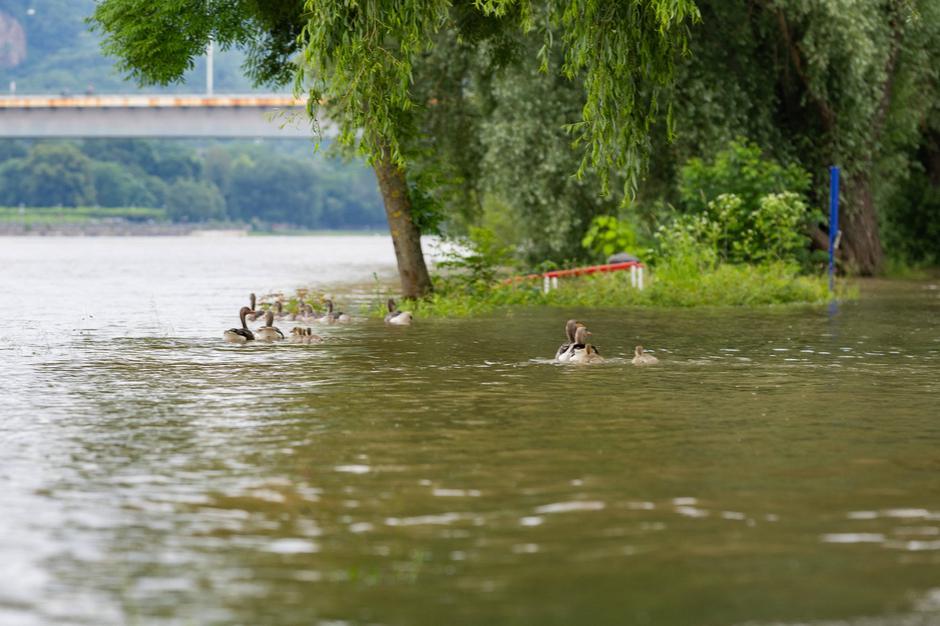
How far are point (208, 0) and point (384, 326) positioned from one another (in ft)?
24.5

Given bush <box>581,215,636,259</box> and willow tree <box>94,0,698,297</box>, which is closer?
willow tree <box>94,0,698,297</box>

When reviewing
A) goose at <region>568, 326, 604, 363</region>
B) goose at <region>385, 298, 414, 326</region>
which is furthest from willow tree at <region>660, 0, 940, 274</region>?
goose at <region>568, 326, 604, 363</region>

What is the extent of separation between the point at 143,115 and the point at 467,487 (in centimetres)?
8638

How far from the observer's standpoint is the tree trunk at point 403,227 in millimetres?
28453

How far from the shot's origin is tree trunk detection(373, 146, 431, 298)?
2845 cm

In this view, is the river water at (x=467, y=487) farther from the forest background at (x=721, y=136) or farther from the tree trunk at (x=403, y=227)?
the forest background at (x=721, y=136)

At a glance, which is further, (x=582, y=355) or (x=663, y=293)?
(x=663, y=293)

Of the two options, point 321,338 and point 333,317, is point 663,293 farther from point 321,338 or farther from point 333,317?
point 321,338

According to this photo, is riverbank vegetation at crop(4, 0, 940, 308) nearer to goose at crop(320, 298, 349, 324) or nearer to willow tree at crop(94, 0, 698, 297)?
willow tree at crop(94, 0, 698, 297)

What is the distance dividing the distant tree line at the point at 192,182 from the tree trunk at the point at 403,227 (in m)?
135

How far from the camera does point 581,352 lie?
18156mm

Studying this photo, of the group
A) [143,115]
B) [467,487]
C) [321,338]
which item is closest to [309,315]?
[321,338]

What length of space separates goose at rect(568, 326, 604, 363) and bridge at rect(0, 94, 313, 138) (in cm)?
7324

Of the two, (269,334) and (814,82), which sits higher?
(814,82)
